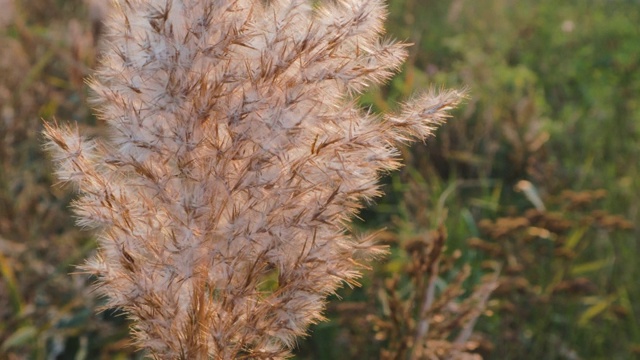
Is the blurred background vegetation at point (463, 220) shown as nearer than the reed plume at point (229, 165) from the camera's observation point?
No

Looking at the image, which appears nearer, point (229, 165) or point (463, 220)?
point (229, 165)

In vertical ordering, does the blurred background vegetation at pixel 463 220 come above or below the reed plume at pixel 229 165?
below

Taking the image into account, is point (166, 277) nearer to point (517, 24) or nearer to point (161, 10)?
point (161, 10)

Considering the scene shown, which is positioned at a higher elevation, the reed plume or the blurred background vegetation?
the reed plume

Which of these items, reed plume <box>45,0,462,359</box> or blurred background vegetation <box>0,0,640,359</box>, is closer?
reed plume <box>45,0,462,359</box>

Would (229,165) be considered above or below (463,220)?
above
